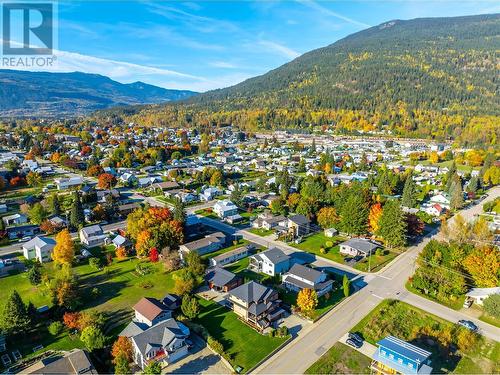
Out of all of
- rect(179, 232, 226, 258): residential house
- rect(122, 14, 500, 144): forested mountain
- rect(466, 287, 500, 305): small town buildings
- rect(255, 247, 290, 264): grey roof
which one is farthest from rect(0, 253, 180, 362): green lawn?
rect(122, 14, 500, 144): forested mountain

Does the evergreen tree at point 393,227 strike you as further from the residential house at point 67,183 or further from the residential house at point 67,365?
the residential house at point 67,183

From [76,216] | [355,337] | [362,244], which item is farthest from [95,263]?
[362,244]

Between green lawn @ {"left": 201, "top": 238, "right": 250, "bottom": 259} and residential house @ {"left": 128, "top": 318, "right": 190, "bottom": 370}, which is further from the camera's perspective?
green lawn @ {"left": 201, "top": 238, "right": 250, "bottom": 259}

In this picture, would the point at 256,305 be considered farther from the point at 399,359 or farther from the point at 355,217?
the point at 355,217

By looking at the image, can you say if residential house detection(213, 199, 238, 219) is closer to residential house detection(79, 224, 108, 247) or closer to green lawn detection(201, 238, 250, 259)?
green lawn detection(201, 238, 250, 259)

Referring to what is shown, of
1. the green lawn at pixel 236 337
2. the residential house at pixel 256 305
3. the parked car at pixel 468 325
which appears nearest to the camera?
the green lawn at pixel 236 337

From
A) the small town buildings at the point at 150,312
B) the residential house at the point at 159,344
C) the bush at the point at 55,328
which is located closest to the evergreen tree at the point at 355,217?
the small town buildings at the point at 150,312
